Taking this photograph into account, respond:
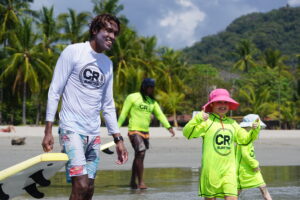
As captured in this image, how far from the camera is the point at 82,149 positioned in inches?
193

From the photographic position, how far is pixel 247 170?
22.9 ft

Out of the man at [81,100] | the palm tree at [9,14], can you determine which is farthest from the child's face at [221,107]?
the palm tree at [9,14]

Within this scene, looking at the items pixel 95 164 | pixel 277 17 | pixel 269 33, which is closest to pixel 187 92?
pixel 95 164

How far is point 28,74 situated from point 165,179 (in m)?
46.5

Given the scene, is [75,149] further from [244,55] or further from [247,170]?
[244,55]

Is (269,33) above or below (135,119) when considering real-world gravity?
above

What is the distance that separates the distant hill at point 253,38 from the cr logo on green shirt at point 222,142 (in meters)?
122

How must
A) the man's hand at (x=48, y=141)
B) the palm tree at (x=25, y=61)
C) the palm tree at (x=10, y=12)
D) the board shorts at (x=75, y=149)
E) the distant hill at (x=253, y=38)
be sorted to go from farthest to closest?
the distant hill at (x=253, y=38) → the palm tree at (x=10, y=12) → the palm tree at (x=25, y=61) → the board shorts at (x=75, y=149) → the man's hand at (x=48, y=141)

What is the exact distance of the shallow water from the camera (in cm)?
846

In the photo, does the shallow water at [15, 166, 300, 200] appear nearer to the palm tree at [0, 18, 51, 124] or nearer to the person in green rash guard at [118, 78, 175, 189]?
the person in green rash guard at [118, 78, 175, 189]

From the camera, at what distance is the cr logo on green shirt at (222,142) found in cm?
553

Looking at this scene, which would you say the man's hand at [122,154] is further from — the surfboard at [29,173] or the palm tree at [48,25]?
the palm tree at [48,25]

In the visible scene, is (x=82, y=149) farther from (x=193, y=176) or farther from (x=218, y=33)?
(x=218, y=33)

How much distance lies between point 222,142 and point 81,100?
1422 mm
